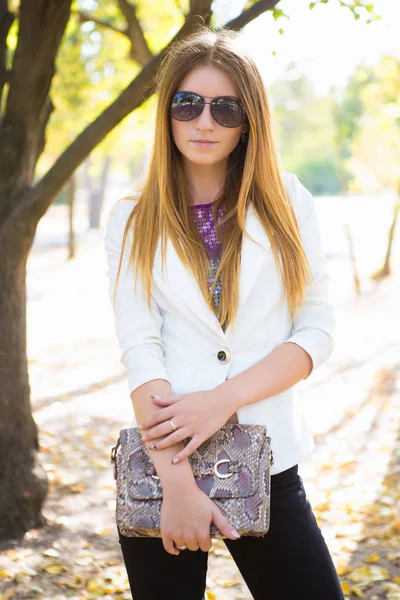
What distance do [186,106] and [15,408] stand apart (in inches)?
108

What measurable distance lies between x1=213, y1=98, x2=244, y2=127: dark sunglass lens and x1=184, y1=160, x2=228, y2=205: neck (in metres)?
0.18

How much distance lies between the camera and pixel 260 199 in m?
2.12

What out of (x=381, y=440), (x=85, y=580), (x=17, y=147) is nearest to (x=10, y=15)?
(x=17, y=147)

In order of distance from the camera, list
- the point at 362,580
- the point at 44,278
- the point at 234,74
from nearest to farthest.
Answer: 1. the point at 234,74
2. the point at 362,580
3. the point at 44,278

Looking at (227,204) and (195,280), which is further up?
(227,204)

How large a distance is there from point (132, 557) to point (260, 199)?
3.56ft

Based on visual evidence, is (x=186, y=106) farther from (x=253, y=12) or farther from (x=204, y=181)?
(x=253, y=12)

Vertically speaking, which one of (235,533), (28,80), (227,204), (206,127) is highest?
(28,80)

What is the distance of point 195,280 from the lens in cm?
204

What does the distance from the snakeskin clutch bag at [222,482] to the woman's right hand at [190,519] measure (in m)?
0.02

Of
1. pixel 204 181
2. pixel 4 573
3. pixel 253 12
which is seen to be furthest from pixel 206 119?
pixel 4 573

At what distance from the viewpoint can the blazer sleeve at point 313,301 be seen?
202 centimetres

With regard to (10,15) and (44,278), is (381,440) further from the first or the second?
(44,278)

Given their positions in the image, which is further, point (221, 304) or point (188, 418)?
point (221, 304)
